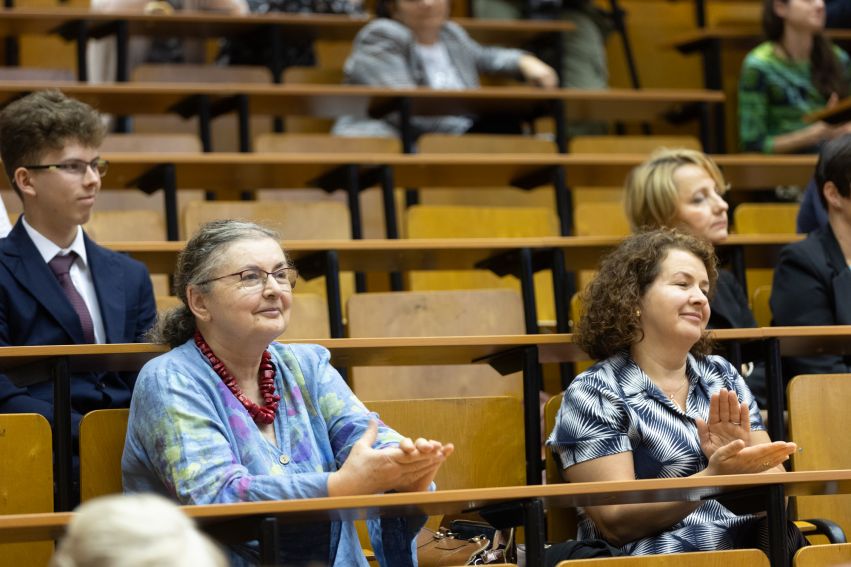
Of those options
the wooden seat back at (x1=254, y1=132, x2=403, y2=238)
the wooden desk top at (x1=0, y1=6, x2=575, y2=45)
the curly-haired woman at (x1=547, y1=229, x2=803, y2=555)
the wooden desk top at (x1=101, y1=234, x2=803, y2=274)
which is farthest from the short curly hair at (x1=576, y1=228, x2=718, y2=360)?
the wooden desk top at (x1=0, y1=6, x2=575, y2=45)

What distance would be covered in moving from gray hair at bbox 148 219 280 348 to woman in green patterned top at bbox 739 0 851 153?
8.30ft

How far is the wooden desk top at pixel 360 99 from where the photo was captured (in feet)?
11.8

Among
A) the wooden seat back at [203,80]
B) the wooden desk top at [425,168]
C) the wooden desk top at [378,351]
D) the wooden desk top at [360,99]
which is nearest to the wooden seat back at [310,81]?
the wooden seat back at [203,80]

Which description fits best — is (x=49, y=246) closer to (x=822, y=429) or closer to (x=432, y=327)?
(x=432, y=327)

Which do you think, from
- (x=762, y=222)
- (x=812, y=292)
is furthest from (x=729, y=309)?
(x=762, y=222)

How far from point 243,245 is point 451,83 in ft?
7.32

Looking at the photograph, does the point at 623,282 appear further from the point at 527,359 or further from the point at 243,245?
the point at 243,245

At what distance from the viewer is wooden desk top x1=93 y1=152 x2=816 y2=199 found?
3.17 m

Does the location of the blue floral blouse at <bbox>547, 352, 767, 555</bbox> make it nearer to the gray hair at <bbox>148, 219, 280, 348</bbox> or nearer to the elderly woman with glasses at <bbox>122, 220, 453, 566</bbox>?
the elderly woman with glasses at <bbox>122, 220, 453, 566</bbox>

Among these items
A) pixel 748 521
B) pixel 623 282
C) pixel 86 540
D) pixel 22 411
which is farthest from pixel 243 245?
pixel 86 540

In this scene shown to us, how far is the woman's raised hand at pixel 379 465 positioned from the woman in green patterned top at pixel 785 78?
268cm

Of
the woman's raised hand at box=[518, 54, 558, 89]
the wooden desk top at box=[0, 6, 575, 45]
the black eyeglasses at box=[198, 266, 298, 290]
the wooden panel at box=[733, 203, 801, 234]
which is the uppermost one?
the wooden desk top at box=[0, 6, 575, 45]

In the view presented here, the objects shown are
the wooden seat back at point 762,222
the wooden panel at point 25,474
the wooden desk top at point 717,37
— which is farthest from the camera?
the wooden desk top at point 717,37

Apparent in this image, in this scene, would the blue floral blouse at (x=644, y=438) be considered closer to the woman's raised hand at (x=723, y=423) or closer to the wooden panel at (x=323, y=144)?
the woman's raised hand at (x=723, y=423)
